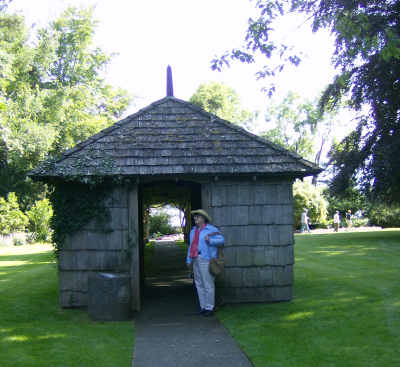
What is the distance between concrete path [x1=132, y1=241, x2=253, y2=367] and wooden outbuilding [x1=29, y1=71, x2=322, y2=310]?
777 millimetres

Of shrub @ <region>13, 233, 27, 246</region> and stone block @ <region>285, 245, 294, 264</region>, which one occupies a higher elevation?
stone block @ <region>285, 245, 294, 264</region>

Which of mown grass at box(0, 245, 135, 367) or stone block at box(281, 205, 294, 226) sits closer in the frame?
mown grass at box(0, 245, 135, 367)

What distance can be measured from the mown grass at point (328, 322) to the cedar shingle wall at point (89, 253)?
2.35 m

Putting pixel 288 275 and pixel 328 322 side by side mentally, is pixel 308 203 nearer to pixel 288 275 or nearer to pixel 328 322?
pixel 288 275

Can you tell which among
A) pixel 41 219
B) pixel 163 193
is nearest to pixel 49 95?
pixel 41 219

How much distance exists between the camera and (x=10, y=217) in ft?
88.1

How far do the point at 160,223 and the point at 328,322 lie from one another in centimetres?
3116

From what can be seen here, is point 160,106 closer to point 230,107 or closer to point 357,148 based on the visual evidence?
point 357,148

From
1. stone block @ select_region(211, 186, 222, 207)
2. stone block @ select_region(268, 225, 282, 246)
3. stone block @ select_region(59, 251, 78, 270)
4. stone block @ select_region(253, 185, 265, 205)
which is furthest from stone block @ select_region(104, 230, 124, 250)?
stone block @ select_region(268, 225, 282, 246)

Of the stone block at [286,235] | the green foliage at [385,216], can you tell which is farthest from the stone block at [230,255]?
the green foliage at [385,216]

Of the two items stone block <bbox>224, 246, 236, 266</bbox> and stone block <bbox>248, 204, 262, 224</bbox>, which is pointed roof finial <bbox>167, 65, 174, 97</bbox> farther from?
stone block <bbox>224, 246, 236, 266</bbox>

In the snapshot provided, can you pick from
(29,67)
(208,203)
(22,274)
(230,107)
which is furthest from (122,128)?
(230,107)

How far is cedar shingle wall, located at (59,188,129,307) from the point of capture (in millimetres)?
8562

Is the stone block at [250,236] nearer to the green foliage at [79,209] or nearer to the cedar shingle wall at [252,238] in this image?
the cedar shingle wall at [252,238]
